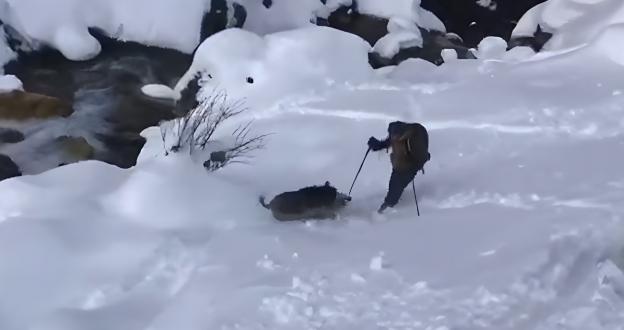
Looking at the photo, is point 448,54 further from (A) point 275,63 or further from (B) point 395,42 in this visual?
(A) point 275,63

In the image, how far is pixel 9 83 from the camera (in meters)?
10.6

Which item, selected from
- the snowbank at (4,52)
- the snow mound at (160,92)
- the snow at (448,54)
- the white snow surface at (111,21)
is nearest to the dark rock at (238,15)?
the white snow surface at (111,21)

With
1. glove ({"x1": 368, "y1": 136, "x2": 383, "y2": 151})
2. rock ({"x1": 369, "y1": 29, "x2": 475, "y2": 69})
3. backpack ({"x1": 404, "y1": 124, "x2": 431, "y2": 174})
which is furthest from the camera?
rock ({"x1": 369, "y1": 29, "x2": 475, "y2": 69})

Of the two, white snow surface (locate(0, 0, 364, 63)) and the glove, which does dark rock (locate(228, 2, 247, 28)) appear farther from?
the glove

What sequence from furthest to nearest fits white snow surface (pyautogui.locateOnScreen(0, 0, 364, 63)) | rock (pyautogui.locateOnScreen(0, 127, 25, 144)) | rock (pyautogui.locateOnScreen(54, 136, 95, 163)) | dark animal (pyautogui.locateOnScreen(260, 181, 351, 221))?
1. white snow surface (pyautogui.locateOnScreen(0, 0, 364, 63))
2. rock (pyautogui.locateOnScreen(0, 127, 25, 144))
3. rock (pyautogui.locateOnScreen(54, 136, 95, 163))
4. dark animal (pyautogui.locateOnScreen(260, 181, 351, 221))

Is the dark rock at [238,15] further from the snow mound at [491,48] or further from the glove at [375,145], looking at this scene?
the glove at [375,145]

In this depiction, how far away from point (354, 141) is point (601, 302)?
365cm

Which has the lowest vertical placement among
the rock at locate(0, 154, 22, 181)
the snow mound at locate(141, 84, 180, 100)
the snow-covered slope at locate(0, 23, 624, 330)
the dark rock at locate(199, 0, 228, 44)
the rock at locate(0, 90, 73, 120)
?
the snow-covered slope at locate(0, 23, 624, 330)

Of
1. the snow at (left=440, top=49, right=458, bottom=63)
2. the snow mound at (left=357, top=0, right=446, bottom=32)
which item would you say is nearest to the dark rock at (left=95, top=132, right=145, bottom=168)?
the snow at (left=440, top=49, right=458, bottom=63)

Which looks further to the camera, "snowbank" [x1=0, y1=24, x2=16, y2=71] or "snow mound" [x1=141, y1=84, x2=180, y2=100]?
"snowbank" [x1=0, y1=24, x2=16, y2=71]

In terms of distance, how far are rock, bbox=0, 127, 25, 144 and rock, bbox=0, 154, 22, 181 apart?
0.37 meters

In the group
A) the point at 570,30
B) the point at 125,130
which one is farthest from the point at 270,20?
the point at 570,30

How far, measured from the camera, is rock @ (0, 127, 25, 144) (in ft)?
32.7

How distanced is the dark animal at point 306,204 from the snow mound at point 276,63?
10.0 feet
